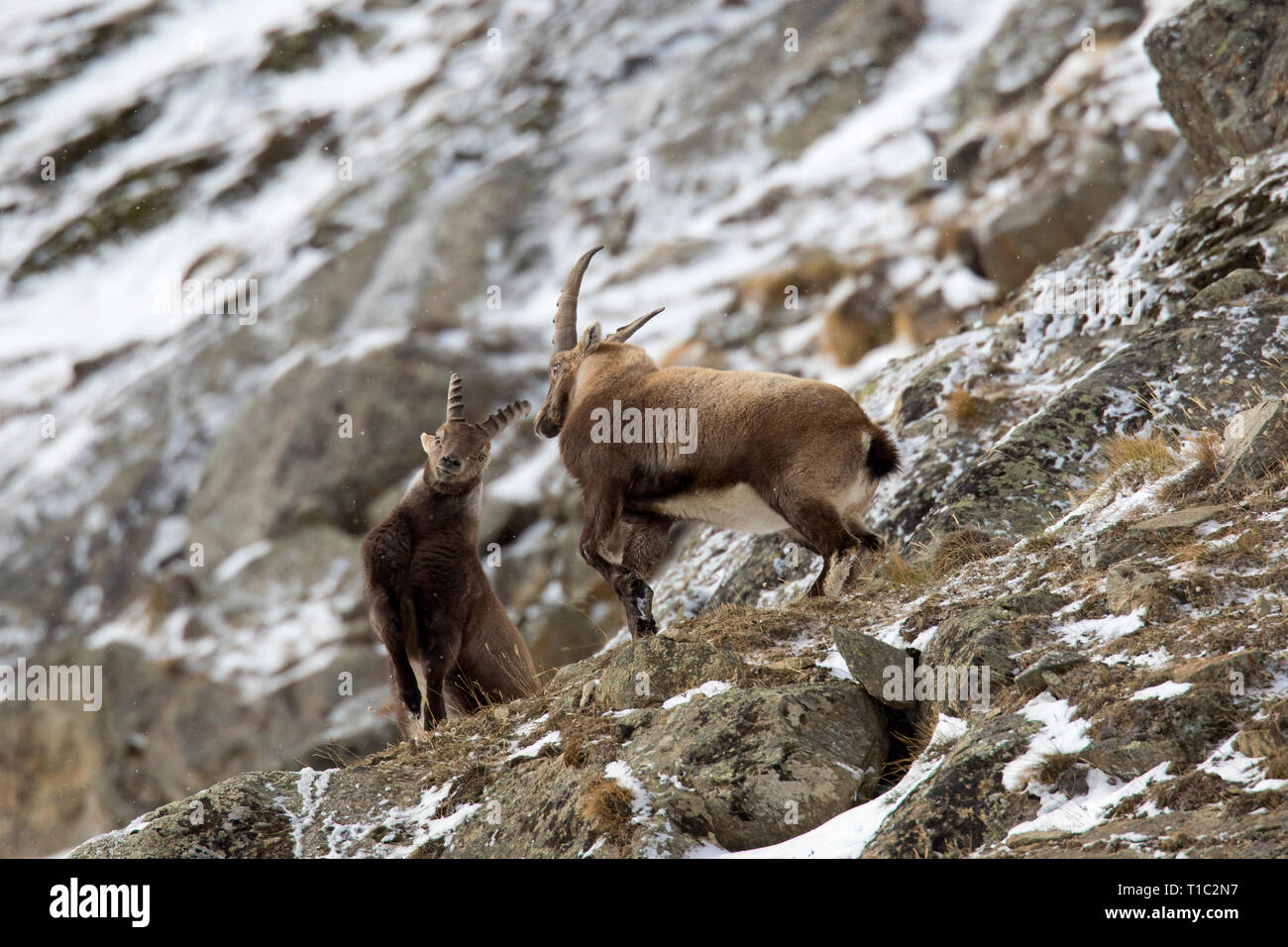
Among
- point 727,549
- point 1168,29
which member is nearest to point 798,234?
point 1168,29

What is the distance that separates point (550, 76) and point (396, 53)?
7.86 metres

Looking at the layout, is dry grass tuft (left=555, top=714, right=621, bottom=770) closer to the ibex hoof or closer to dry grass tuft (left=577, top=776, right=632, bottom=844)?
dry grass tuft (left=577, top=776, right=632, bottom=844)

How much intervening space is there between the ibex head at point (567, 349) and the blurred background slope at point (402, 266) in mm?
3905

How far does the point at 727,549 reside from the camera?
1112 cm

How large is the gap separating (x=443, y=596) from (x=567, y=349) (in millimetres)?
2592

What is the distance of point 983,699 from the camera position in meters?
4.80

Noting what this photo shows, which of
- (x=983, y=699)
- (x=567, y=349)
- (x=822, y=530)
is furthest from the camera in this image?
(x=567, y=349)

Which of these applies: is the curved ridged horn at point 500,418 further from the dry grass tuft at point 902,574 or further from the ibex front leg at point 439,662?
the dry grass tuft at point 902,574

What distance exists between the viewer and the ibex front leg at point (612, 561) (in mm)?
7637

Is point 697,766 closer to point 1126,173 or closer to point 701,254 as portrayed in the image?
point 1126,173

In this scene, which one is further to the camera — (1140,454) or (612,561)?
(612,561)

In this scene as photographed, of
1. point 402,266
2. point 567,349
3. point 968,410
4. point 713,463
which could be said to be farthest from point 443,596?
point 402,266

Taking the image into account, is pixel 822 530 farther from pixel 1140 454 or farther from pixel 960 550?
pixel 1140 454

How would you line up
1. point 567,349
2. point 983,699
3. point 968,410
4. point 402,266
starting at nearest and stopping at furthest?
point 983,699 < point 567,349 < point 968,410 < point 402,266
